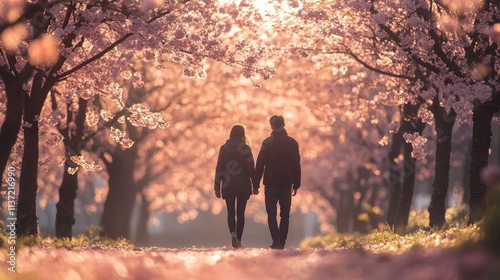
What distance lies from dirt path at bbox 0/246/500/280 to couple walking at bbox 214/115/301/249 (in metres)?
4.75

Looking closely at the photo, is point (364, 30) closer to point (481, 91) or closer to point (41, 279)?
point (481, 91)

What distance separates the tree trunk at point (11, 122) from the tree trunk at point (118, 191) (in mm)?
A: 15459

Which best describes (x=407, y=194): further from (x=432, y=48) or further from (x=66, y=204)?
(x=66, y=204)

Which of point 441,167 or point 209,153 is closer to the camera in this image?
point 441,167

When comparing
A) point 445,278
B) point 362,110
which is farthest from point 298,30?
point 445,278

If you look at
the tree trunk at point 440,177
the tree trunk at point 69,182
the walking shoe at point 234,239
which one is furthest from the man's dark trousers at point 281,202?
the tree trunk at point 69,182

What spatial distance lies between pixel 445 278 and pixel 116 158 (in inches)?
944

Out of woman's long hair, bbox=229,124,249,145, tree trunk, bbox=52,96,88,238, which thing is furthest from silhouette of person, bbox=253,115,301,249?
tree trunk, bbox=52,96,88,238

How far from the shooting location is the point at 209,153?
1672 inches

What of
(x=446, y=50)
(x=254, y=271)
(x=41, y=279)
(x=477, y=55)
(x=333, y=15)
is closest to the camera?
(x=41, y=279)

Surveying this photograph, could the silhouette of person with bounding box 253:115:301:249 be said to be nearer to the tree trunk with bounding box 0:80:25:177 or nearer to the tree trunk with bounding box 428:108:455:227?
the tree trunk with bounding box 0:80:25:177

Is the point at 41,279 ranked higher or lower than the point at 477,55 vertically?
lower

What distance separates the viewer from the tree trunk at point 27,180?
1662 cm

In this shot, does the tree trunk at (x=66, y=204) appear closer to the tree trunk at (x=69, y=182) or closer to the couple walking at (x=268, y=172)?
the tree trunk at (x=69, y=182)
